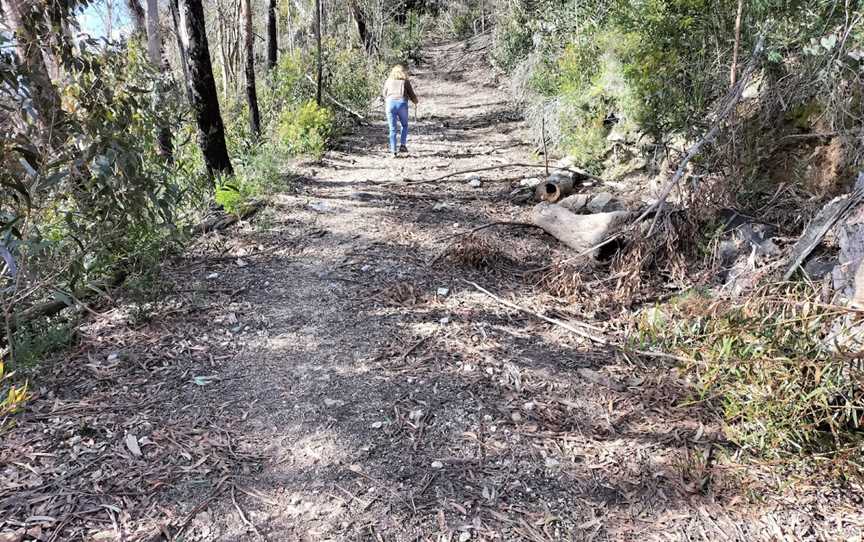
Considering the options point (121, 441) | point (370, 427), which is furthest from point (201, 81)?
point (370, 427)

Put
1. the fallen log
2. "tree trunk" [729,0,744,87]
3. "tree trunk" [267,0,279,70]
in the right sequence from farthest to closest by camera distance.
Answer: "tree trunk" [267,0,279,70]
the fallen log
"tree trunk" [729,0,744,87]

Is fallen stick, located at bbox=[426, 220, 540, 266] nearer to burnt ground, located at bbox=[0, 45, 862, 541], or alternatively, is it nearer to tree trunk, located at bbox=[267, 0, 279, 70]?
burnt ground, located at bbox=[0, 45, 862, 541]

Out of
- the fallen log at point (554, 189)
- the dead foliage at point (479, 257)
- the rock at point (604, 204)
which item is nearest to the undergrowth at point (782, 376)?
the dead foliage at point (479, 257)

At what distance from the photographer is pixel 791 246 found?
13.4ft

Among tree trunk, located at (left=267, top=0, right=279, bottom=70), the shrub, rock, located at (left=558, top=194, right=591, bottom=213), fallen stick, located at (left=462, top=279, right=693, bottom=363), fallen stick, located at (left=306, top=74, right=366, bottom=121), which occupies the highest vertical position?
tree trunk, located at (left=267, top=0, right=279, bottom=70)

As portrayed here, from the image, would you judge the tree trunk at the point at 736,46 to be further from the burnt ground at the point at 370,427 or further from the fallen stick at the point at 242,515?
the fallen stick at the point at 242,515

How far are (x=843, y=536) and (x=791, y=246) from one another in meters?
2.34

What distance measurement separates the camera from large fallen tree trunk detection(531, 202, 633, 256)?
16.2ft

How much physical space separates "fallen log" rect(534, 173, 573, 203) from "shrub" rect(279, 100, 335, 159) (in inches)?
155

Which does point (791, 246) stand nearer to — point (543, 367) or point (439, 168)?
point (543, 367)

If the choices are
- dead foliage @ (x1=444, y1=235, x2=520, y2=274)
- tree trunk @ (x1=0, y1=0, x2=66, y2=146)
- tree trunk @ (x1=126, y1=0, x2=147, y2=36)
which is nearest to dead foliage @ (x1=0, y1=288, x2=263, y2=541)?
tree trunk @ (x1=0, y1=0, x2=66, y2=146)

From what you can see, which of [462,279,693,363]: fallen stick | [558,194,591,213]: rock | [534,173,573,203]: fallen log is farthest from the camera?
[534,173,573,203]: fallen log

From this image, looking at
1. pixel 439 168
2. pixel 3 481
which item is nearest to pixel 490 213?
pixel 439 168

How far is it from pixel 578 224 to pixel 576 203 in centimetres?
85
